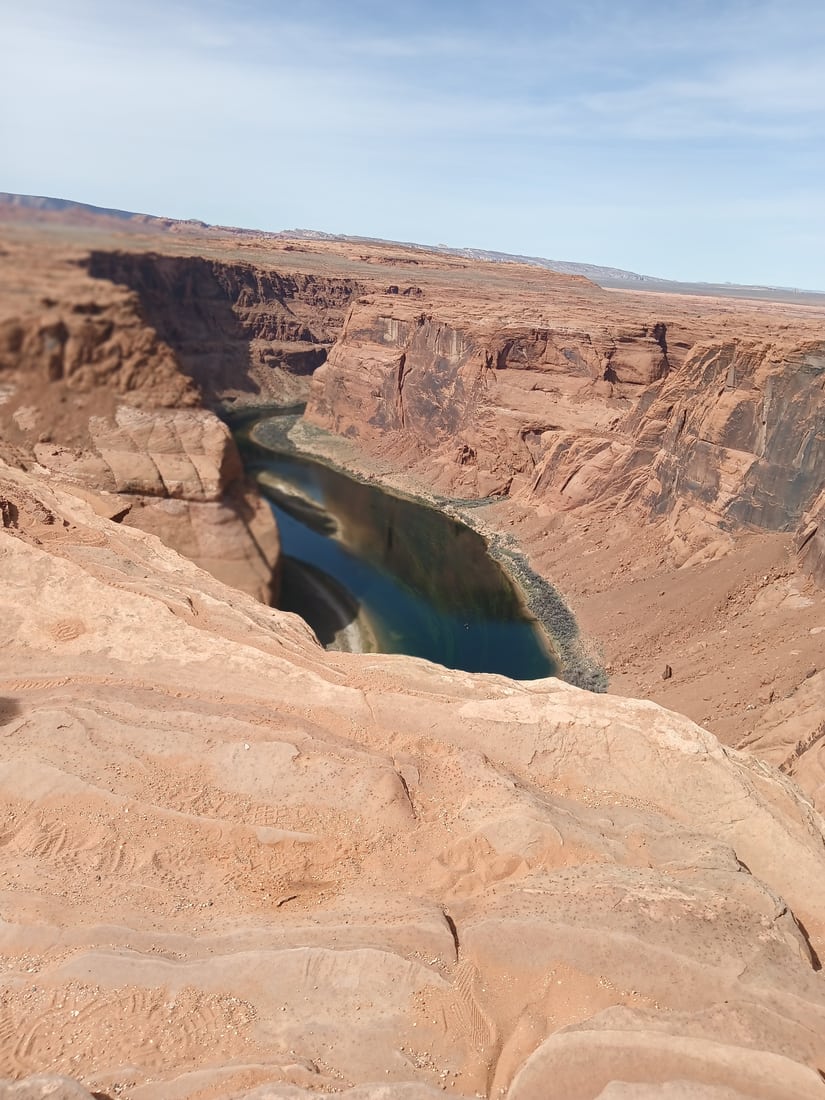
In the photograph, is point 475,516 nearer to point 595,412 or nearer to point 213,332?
point 595,412

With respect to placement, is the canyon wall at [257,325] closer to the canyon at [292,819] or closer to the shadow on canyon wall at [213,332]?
the shadow on canyon wall at [213,332]

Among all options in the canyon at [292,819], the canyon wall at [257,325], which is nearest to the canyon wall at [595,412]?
the canyon at [292,819]

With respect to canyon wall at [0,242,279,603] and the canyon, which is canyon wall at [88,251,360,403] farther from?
the canyon

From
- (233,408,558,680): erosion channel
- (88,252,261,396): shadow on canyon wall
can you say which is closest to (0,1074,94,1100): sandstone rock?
(233,408,558,680): erosion channel

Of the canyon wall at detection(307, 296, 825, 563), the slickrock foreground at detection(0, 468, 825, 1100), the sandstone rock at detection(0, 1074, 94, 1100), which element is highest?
the canyon wall at detection(307, 296, 825, 563)

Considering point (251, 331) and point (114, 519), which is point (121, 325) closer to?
point (114, 519)
